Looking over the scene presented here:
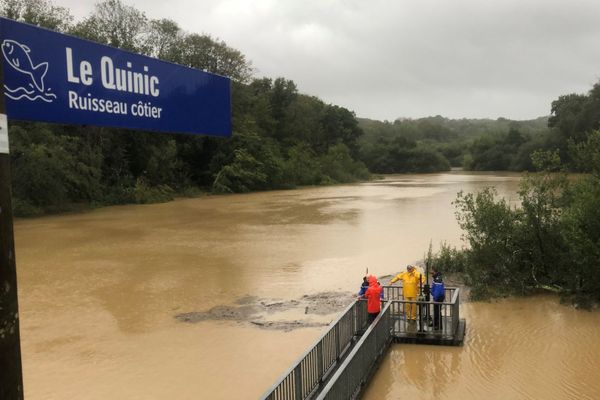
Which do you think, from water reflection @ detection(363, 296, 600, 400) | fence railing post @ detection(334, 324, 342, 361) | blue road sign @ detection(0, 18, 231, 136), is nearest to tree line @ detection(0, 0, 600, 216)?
water reflection @ detection(363, 296, 600, 400)

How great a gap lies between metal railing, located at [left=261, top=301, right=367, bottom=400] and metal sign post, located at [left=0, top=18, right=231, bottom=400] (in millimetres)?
3352

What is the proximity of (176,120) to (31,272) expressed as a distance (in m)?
18.7

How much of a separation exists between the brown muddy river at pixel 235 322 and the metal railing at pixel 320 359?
3.01 feet

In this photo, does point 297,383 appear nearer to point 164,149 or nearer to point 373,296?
point 373,296

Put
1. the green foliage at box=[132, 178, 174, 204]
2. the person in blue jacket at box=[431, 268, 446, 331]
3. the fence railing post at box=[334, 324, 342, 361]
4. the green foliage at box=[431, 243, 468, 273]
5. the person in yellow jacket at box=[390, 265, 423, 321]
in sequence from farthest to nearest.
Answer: the green foliage at box=[132, 178, 174, 204], the green foliage at box=[431, 243, 468, 273], the person in yellow jacket at box=[390, 265, 423, 321], the person in blue jacket at box=[431, 268, 446, 331], the fence railing post at box=[334, 324, 342, 361]

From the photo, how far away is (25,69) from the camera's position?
248cm

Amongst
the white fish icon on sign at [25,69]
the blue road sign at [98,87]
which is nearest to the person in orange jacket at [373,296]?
the blue road sign at [98,87]

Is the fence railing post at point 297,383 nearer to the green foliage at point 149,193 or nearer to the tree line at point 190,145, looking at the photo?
the tree line at point 190,145

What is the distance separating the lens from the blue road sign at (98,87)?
248cm

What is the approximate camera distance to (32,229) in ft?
101

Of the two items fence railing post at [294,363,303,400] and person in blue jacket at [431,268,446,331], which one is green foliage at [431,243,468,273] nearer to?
person in blue jacket at [431,268,446,331]

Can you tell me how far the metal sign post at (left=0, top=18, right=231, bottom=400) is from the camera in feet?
7.38

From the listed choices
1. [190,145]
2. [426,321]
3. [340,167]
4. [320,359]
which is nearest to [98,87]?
[320,359]

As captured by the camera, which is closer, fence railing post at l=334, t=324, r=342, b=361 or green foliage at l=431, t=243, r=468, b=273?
fence railing post at l=334, t=324, r=342, b=361
